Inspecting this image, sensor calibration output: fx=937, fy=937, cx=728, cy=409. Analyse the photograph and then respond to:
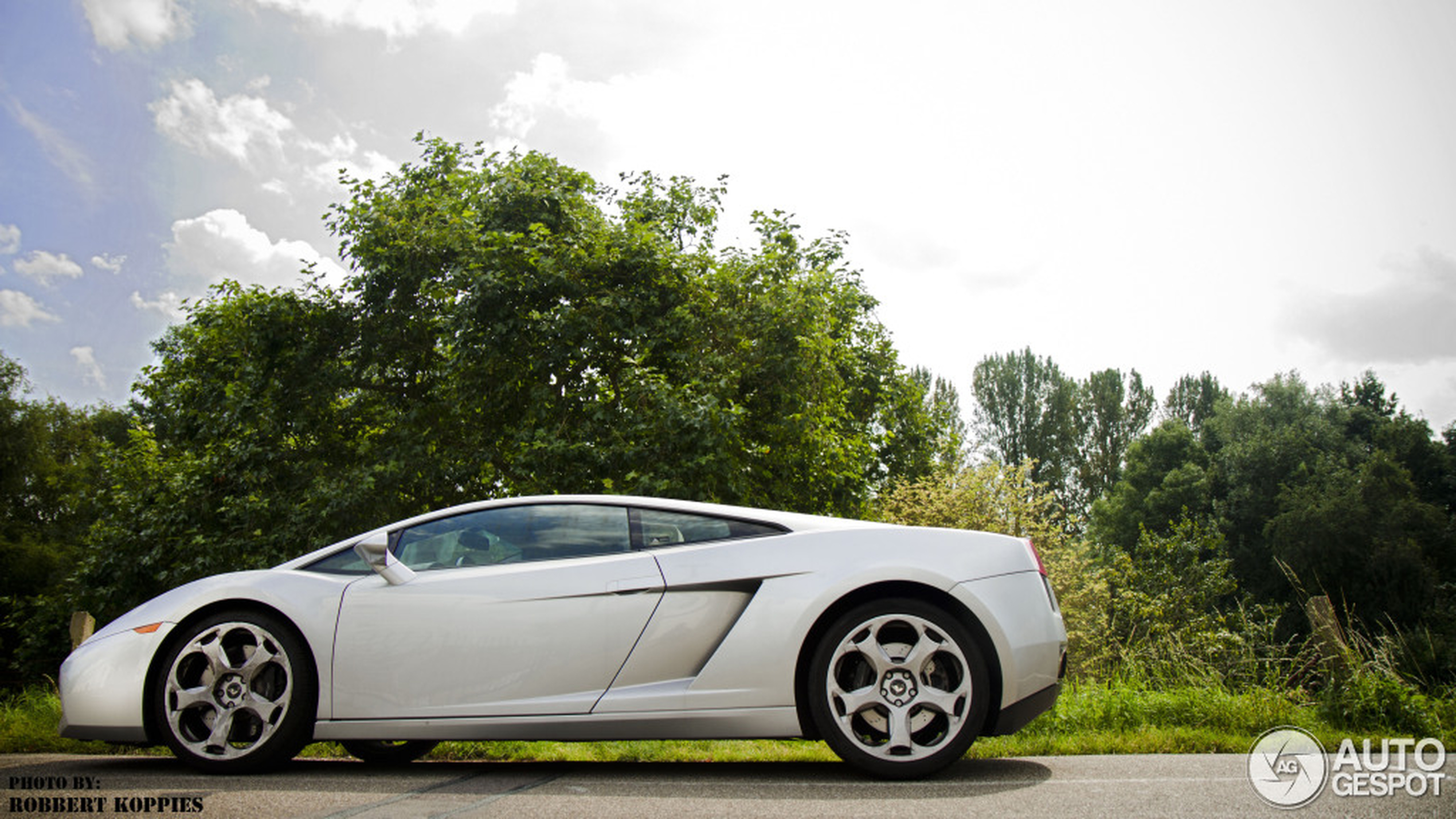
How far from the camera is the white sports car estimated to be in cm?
374

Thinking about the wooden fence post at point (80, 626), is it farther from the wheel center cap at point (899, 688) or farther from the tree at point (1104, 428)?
the tree at point (1104, 428)

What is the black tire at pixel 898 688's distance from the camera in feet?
12.0

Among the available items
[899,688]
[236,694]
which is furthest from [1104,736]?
[236,694]

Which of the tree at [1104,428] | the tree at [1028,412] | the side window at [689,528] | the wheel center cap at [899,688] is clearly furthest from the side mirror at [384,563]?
the tree at [1104,428]

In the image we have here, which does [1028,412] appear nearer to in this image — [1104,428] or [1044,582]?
[1104,428]

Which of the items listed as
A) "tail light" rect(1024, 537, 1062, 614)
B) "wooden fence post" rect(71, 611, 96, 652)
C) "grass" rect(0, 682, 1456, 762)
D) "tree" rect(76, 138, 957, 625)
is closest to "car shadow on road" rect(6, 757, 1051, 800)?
"grass" rect(0, 682, 1456, 762)

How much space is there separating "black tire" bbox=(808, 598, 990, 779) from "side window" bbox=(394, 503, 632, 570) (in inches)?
41.2

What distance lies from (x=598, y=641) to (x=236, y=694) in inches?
66.8

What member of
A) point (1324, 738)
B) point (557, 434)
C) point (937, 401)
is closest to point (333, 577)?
point (1324, 738)

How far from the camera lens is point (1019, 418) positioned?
4588 centimetres

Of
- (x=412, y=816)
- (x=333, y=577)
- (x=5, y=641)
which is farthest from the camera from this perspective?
(x=5, y=641)

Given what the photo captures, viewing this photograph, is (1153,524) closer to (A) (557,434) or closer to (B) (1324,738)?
(A) (557,434)

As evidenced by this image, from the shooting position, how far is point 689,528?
4133mm

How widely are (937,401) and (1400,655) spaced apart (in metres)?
18.1
